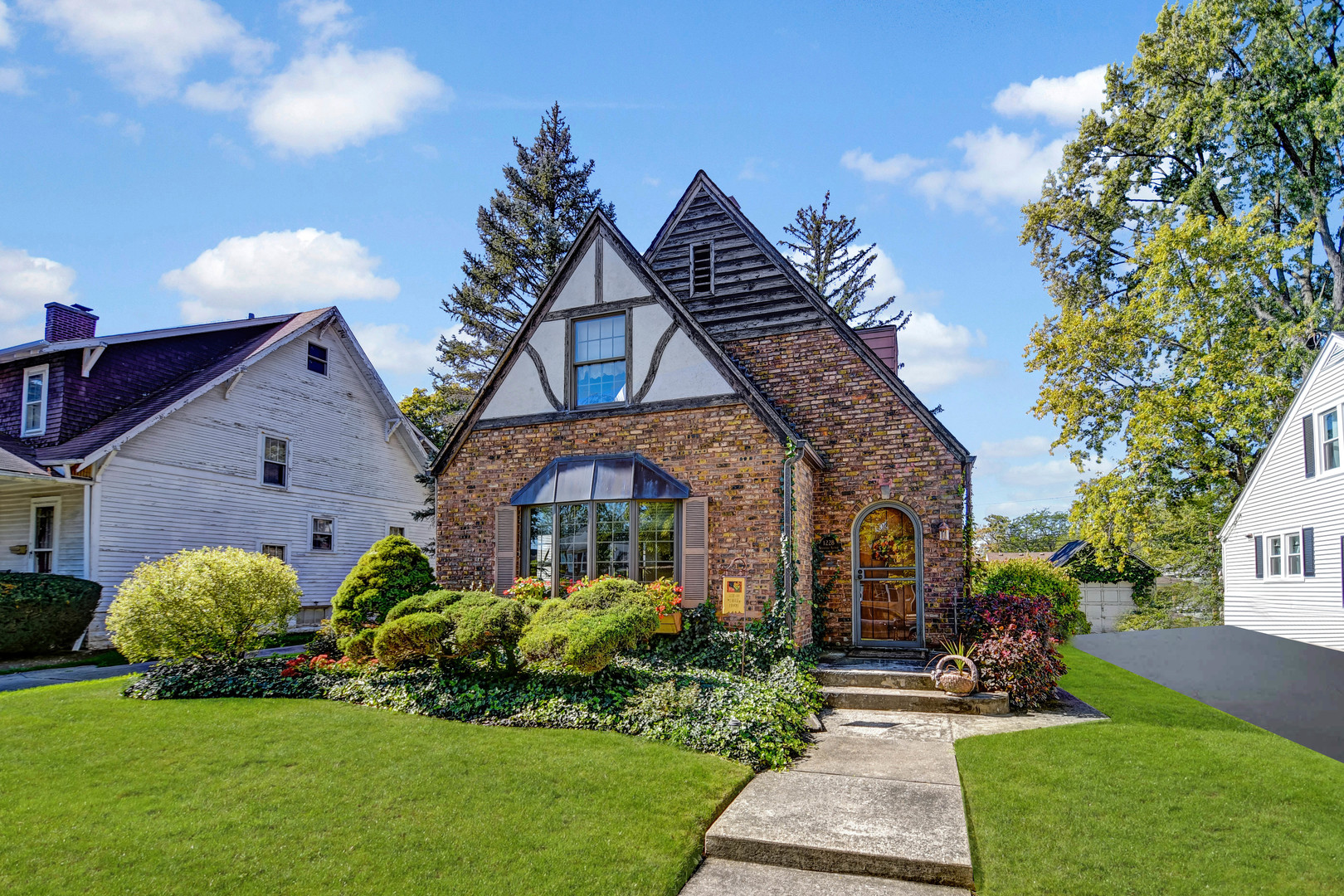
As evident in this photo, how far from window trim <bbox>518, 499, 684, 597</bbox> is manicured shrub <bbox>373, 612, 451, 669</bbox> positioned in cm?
270

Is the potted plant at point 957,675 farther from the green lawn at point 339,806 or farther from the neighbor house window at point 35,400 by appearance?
the neighbor house window at point 35,400

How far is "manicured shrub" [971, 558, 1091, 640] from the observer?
15.3 metres

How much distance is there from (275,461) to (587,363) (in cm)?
1177

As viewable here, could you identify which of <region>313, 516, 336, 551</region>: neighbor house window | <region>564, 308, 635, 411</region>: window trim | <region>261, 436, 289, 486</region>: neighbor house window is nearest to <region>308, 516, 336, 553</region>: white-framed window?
<region>313, 516, 336, 551</region>: neighbor house window

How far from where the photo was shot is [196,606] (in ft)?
34.0

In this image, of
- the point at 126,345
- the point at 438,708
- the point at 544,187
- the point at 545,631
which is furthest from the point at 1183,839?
the point at 544,187

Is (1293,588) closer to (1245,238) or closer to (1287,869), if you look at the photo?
(1245,238)

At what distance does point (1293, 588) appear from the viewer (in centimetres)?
1909

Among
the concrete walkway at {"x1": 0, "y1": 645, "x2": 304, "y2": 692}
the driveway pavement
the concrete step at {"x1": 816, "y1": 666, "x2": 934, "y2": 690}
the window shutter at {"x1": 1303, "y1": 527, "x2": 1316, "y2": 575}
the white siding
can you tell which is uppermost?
the white siding

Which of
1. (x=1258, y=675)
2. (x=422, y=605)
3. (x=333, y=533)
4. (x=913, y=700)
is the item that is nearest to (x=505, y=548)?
(x=422, y=605)

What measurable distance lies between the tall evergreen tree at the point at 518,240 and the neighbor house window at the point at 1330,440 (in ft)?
71.7

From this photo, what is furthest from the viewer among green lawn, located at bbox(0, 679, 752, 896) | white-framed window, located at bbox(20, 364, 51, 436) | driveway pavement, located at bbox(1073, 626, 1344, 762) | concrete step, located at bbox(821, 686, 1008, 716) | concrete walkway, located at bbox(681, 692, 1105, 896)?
white-framed window, located at bbox(20, 364, 51, 436)

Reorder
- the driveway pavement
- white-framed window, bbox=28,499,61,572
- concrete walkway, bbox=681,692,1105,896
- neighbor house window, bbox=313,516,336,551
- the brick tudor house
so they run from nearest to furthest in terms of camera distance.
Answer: the driveway pavement < concrete walkway, bbox=681,692,1105,896 < the brick tudor house < white-framed window, bbox=28,499,61,572 < neighbor house window, bbox=313,516,336,551

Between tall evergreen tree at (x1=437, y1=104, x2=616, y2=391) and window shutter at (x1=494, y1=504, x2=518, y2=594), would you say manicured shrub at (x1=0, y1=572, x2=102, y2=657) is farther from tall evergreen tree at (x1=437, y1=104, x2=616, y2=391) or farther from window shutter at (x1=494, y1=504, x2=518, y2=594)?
tall evergreen tree at (x1=437, y1=104, x2=616, y2=391)
